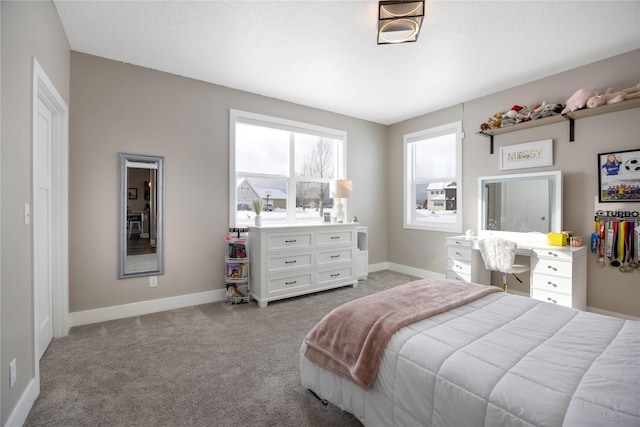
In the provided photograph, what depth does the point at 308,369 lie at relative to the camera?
1.82 meters

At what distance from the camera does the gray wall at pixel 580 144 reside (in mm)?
2975

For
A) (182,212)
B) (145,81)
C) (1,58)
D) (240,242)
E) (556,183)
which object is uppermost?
(145,81)

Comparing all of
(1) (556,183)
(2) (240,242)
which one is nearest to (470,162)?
(1) (556,183)

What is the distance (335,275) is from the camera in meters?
4.18

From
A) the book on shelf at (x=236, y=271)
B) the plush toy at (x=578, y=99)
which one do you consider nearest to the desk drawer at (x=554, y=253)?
the plush toy at (x=578, y=99)

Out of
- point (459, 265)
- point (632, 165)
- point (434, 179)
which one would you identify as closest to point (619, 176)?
point (632, 165)

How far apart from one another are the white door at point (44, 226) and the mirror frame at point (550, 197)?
4.61 metres

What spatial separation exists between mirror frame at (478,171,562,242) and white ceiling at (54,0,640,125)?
1.14 meters

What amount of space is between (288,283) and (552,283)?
2815 mm

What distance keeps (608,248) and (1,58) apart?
484 centimetres

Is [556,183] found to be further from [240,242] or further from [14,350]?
[14,350]

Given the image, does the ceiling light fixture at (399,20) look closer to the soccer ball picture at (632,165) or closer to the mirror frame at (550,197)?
the mirror frame at (550,197)

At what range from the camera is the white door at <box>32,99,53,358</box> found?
2.37 metres

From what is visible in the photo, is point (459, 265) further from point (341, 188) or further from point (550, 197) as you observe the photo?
point (341, 188)
